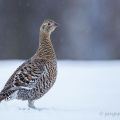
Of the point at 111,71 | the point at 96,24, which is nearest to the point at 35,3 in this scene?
the point at 96,24

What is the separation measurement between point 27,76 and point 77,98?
121cm

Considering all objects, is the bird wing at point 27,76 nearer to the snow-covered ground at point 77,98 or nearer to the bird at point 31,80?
the bird at point 31,80

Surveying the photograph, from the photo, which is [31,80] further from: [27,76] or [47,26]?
[47,26]

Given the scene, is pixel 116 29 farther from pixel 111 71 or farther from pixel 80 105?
pixel 80 105

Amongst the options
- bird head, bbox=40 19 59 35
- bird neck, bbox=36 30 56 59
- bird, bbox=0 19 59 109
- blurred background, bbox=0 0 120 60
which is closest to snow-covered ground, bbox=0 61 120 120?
bird, bbox=0 19 59 109

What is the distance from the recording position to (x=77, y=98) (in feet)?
22.1

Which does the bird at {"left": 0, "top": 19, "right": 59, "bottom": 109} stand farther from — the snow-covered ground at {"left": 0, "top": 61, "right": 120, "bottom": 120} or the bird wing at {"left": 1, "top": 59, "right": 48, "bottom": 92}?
the snow-covered ground at {"left": 0, "top": 61, "right": 120, "bottom": 120}

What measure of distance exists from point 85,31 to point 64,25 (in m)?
0.90

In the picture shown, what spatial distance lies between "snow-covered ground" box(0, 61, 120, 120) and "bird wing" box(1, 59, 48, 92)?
0.24m

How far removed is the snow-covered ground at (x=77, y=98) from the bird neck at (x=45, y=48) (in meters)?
0.63

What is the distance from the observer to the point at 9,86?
571cm

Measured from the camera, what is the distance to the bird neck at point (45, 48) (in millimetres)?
6270

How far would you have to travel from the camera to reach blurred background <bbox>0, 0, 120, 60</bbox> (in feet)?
54.0

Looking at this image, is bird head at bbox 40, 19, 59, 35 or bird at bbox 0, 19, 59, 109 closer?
bird at bbox 0, 19, 59, 109
